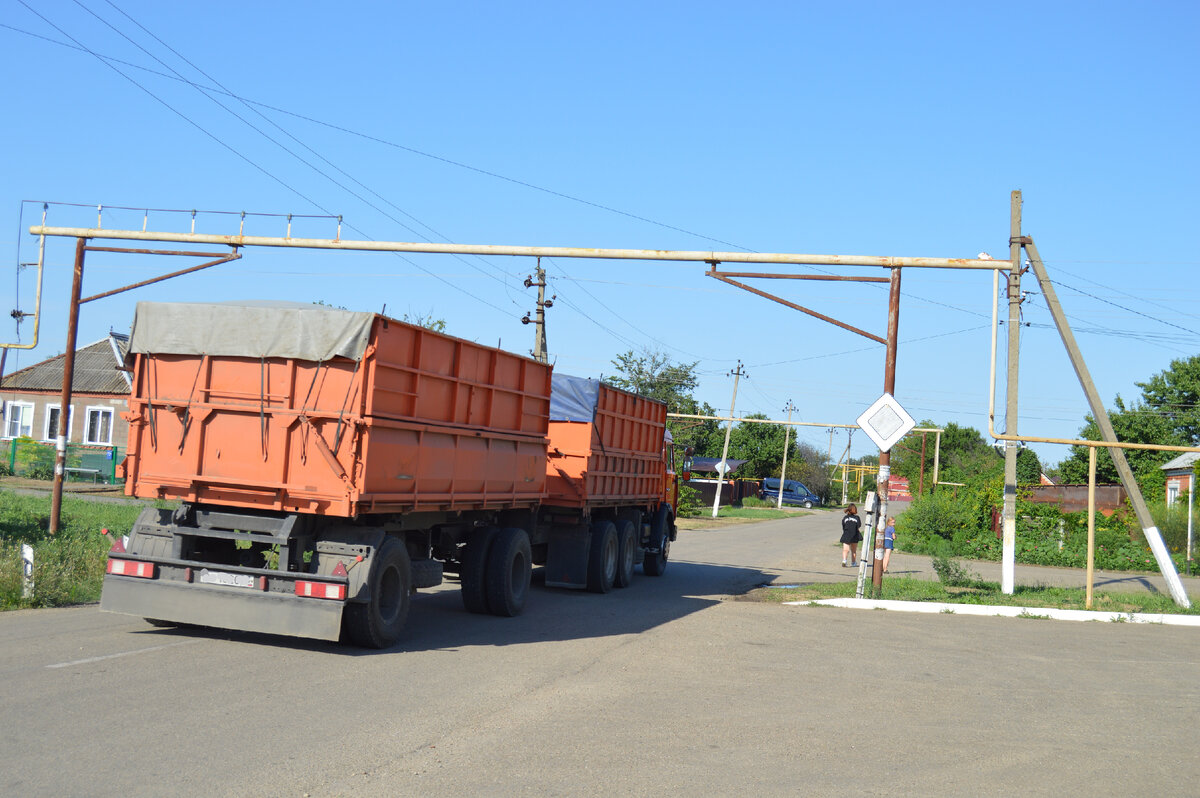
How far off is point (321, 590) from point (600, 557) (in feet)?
24.5

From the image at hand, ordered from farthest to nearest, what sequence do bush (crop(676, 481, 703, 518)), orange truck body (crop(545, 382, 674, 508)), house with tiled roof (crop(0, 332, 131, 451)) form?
bush (crop(676, 481, 703, 518)), house with tiled roof (crop(0, 332, 131, 451)), orange truck body (crop(545, 382, 674, 508))

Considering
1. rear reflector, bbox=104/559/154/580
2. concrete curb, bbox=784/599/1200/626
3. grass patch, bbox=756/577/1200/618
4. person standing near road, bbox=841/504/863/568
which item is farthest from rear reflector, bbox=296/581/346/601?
person standing near road, bbox=841/504/863/568

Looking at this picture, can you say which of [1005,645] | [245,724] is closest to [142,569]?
[245,724]

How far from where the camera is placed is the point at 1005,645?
495 inches

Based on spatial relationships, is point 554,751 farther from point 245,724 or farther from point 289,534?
point 289,534

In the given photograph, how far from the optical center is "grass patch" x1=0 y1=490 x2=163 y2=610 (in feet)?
37.9

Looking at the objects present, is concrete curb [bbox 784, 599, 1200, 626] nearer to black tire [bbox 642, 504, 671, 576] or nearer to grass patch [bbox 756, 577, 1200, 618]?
grass patch [bbox 756, 577, 1200, 618]

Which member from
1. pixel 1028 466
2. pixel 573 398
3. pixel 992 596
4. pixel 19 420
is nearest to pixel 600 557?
pixel 573 398

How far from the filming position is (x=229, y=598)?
9.38 m

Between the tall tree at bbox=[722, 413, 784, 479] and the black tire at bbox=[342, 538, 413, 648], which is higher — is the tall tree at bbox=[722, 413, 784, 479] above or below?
above

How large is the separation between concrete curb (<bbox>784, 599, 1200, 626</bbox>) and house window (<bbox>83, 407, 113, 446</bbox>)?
35.0 m

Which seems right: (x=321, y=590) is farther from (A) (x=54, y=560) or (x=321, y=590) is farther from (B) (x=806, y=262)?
(B) (x=806, y=262)

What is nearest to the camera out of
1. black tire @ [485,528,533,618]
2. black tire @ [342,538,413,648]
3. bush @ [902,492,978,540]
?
black tire @ [342,538,413,648]

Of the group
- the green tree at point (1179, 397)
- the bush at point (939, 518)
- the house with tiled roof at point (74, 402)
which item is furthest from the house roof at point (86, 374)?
the green tree at point (1179, 397)
